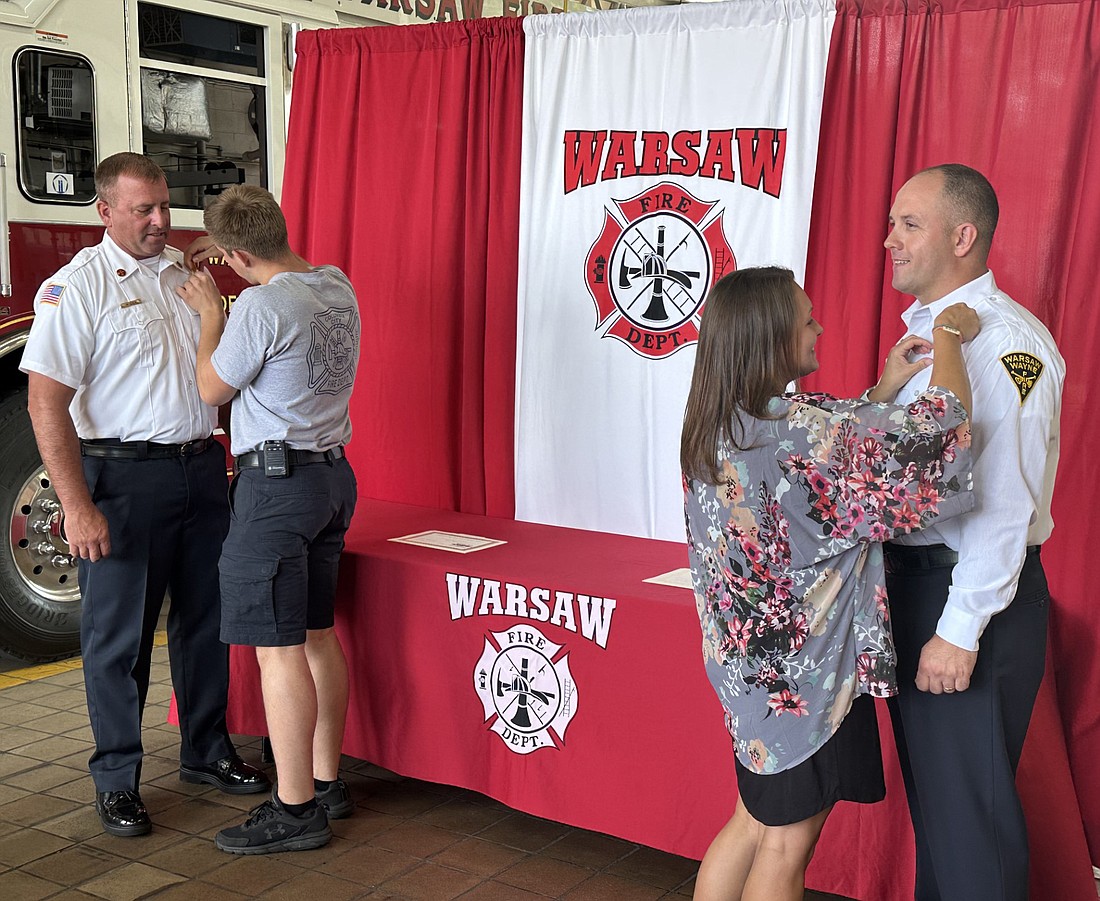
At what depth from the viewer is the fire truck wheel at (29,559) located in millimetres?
4938

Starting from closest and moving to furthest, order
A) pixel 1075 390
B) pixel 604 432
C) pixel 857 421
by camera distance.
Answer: pixel 857 421 → pixel 1075 390 → pixel 604 432

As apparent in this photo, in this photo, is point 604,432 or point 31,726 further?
point 31,726

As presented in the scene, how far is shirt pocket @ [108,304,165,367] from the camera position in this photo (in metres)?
3.32

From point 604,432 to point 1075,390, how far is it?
1.39 m

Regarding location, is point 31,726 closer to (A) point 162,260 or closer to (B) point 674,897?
(A) point 162,260

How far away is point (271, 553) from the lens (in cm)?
310

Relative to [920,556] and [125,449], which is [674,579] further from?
[125,449]

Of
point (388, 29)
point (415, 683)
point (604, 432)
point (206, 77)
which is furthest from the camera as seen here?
point (206, 77)

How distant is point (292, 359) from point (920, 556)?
1623 mm

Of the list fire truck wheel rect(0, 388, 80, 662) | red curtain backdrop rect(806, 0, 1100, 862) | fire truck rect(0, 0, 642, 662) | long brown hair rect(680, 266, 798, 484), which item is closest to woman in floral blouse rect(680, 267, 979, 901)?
long brown hair rect(680, 266, 798, 484)

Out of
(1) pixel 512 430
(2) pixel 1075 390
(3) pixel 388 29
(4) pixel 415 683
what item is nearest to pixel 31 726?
(4) pixel 415 683

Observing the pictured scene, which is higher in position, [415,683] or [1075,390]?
[1075,390]

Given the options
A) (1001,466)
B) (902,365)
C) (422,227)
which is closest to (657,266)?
(422,227)

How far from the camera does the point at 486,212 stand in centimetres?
397
